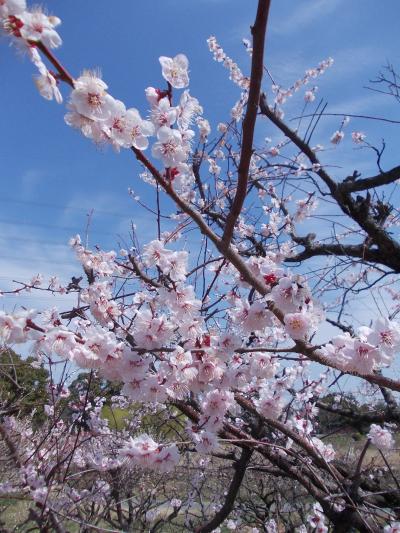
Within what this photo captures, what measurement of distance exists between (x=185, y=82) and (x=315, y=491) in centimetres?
253

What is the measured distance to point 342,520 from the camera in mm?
2629

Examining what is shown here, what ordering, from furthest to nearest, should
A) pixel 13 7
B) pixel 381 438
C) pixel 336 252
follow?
pixel 336 252
pixel 381 438
pixel 13 7

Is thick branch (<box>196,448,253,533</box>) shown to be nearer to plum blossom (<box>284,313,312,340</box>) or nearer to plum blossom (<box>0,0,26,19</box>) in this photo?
plum blossom (<box>284,313,312,340</box>)

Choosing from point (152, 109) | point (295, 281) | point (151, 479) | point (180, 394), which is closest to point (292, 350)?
point (295, 281)

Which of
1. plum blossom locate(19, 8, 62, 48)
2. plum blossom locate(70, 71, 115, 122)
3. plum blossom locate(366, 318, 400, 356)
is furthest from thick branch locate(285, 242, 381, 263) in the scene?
plum blossom locate(19, 8, 62, 48)

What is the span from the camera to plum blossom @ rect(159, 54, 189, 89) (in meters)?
1.56

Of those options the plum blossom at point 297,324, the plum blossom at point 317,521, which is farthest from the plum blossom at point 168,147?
the plum blossom at point 317,521

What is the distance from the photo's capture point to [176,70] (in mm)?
1584

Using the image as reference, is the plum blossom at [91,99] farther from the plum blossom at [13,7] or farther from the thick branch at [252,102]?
the thick branch at [252,102]

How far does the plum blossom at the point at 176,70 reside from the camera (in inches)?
61.5

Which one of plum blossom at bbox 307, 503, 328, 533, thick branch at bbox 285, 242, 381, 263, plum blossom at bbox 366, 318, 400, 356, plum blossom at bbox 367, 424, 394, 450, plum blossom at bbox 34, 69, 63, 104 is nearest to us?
plum blossom at bbox 34, 69, 63, 104

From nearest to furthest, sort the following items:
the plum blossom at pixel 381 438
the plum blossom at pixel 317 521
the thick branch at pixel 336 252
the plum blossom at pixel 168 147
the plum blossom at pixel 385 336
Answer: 1. the plum blossom at pixel 168 147
2. the plum blossom at pixel 385 336
3. the plum blossom at pixel 381 438
4. the plum blossom at pixel 317 521
5. the thick branch at pixel 336 252

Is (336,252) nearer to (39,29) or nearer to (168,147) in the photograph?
(168,147)

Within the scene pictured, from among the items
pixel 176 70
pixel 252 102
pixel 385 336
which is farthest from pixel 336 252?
pixel 252 102
